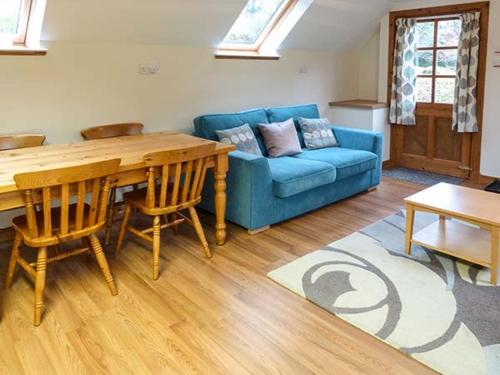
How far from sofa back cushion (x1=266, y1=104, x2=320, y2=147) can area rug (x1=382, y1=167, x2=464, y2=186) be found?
3.91ft

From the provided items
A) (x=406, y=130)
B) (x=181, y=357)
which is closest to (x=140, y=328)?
(x=181, y=357)

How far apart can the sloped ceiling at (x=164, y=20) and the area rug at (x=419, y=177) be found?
1.77 meters

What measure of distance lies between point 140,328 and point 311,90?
363 centimetres

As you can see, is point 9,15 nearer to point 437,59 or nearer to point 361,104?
point 361,104

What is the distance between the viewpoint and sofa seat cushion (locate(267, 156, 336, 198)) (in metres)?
3.31

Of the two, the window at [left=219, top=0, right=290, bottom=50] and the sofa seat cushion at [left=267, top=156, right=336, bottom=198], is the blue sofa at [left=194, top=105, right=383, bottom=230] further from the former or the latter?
the window at [left=219, top=0, right=290, bottom=50]

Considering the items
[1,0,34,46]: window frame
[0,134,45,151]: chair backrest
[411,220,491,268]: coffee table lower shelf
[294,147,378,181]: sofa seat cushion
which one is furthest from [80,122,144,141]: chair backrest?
[411,220,491,268]: coffee table lower shelf

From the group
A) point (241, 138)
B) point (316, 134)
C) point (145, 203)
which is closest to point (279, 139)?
point (241, 138)

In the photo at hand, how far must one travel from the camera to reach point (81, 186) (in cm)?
221

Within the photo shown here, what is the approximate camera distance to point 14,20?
3.12 metres

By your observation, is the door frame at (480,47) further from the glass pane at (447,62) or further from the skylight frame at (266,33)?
the skylight frame at (266,33)

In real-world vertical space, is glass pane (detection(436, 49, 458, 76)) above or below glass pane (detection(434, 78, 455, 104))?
above

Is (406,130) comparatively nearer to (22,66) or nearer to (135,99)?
(135,99)

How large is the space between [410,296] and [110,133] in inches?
97.6
